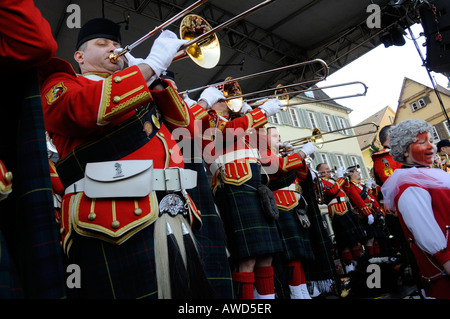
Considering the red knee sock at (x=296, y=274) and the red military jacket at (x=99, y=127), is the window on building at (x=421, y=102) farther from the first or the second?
the red military jacket at (x=99, y=127)

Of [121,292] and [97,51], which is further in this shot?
[97,51]

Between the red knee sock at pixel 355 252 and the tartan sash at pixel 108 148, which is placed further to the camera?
the red knee sock at pixel 355 252

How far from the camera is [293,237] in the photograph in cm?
401

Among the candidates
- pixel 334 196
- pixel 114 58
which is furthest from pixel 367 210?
pixel 114 58

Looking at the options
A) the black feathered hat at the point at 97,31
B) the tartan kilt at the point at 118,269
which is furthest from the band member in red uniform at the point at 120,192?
the black feathered hat at the point at 97,31

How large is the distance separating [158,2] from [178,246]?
5.55 meters

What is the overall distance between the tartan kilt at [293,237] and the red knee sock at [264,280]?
1.51ft

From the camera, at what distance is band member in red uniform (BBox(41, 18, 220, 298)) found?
1521mm

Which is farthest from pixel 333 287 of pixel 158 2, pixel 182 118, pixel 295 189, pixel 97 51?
pixel 158 2

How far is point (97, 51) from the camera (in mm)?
2102

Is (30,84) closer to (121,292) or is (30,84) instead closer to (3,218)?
(3,218)

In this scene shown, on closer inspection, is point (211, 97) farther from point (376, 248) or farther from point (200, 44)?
point (376, 248)

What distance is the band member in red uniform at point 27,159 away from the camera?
1.11 meters

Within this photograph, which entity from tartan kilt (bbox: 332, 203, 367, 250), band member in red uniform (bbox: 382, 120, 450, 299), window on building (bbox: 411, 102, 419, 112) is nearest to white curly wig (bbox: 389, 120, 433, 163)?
band member in red uniform (bbox: 382, 120, 450, 299)
